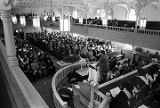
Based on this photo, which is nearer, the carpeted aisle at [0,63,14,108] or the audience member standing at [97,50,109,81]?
the carpeted aisle at [0,63,14,108]

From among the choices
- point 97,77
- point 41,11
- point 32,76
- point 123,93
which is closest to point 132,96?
point 123,93

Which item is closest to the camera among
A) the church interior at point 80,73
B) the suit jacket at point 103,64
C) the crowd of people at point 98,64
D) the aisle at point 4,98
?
the church interior at point 80,73

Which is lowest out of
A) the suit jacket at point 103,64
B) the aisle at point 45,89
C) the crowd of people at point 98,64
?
the aisle at point 45,89

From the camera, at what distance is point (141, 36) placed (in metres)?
9.65

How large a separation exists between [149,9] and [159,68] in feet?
38.8

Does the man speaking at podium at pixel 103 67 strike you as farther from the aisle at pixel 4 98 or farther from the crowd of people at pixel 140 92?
the aisle at pixel 4 98

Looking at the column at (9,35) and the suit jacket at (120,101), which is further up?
the column at (9,35)

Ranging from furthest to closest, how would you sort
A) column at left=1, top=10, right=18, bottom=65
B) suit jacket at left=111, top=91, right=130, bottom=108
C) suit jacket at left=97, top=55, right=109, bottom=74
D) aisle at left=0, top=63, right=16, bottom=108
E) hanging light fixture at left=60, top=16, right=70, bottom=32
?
1. suit jacket at left=97, top=55, right=109, bottom=74
2. hanging light fixture at left=60, top=16, right=70, bottom=32
3. aisle at left=0, top=63, right=16, bottom=108
4. column at left=1, top=10, right=18, bottom=65
5. suit jacket at left=111, top=91, right=130, bottom=108

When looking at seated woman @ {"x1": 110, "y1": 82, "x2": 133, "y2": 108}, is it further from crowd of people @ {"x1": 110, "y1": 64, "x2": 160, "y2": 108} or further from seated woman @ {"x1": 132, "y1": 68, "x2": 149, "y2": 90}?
seated woman @ {"x1": 132, "y1": 68, "x2": 149, "y2": 90}

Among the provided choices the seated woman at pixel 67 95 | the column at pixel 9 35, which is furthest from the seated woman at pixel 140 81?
the column at pixel 9 35

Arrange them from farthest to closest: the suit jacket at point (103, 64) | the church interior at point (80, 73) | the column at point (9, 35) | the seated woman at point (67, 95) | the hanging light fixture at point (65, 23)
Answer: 1. the suit jacket at point (103, 64)
2. the hanging light fixture at point (65, 23)
3. the seated woman at point (67, 95)
4. the column at point (9, 35)
5. the church interior at point (80, 73)

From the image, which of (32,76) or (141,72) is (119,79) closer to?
(141,72)

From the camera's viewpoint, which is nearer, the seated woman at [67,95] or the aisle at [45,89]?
the seated woman at [67,95]

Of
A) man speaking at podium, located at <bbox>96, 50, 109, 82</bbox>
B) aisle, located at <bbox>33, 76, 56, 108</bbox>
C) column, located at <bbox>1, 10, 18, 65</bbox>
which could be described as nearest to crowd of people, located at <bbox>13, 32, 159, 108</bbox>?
man speaking at podium, located at <bbox>96, 50, 109, 82</bbox>
